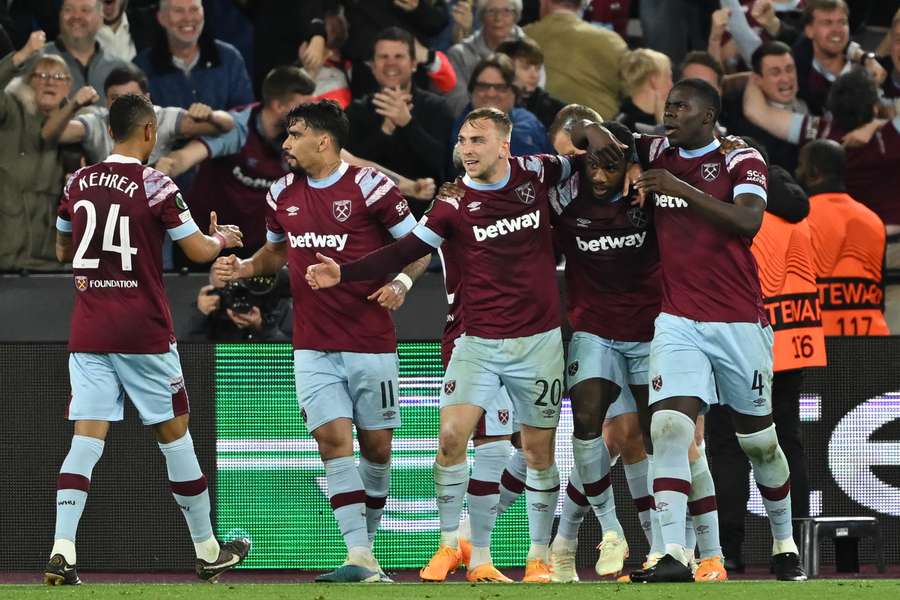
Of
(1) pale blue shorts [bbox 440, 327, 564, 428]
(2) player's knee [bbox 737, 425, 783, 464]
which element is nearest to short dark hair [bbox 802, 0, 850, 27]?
(1) pale blue shorts [bbox 440, 327, 564, 428]

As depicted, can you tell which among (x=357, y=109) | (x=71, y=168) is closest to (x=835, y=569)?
(x=357, y=109)

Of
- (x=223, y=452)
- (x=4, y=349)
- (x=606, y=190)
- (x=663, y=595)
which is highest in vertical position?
(x=606, y=190)

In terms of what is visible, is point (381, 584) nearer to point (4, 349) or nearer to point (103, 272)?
point (103, 272)

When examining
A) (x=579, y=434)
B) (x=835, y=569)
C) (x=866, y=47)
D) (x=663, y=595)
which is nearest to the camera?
(x=663, y=595)

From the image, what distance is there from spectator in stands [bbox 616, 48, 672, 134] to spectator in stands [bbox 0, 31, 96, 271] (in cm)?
386

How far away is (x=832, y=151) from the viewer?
9.93m

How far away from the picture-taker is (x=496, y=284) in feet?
27.3

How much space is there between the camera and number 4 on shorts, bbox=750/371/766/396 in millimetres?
7957

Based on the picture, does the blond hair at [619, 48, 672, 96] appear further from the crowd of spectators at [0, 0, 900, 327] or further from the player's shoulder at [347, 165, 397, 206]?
the player's shoulder at [347, 165, 397, 206]

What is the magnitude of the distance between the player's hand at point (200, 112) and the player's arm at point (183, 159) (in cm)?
18

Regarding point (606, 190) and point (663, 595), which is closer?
point (663, 595)

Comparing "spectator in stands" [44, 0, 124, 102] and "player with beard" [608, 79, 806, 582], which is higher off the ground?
"spectator in stands" [44, 0, 124, 102]

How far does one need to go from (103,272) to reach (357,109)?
362 centimetres

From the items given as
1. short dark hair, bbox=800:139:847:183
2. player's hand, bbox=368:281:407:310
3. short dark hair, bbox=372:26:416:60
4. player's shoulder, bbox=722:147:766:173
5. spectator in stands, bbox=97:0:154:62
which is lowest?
player's hand, bbox=368:281:407:310
